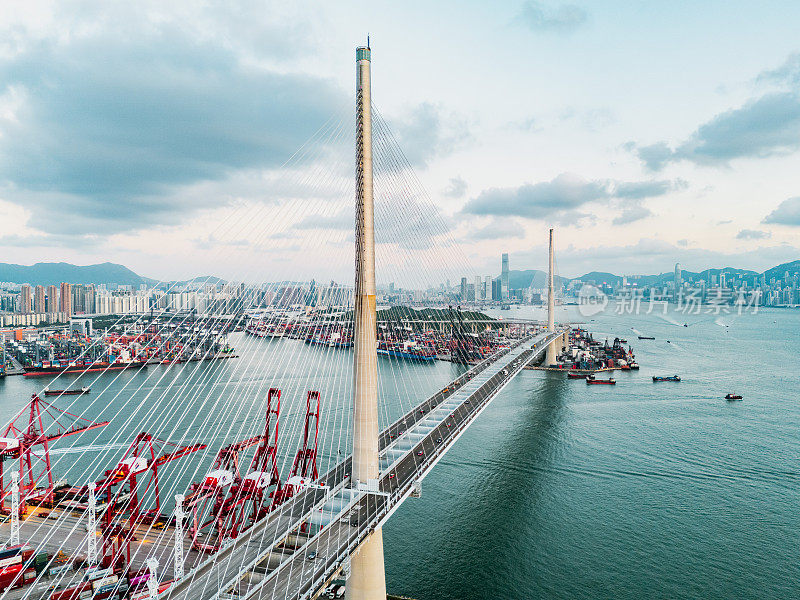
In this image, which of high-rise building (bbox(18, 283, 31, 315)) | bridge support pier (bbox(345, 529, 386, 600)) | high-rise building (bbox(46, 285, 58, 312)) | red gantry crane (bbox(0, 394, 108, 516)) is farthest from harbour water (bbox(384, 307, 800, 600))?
high-rise building (bbox(18, 283, 31, 315))

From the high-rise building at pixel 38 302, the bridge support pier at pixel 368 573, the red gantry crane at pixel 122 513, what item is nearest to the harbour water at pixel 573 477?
the red gantry crane at pixel 122 513

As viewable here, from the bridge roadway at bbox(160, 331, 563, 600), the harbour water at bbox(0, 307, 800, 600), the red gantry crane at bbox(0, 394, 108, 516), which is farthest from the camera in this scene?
the red gantry crane at bbox(0, 394, 108, 516)

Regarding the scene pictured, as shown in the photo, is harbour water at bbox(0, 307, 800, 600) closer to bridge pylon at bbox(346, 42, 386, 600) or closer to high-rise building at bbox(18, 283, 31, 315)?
bridge pylon at bbox(346, 42, 386, 600)

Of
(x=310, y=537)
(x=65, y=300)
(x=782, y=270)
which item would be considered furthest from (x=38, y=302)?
(x=782, y=270)

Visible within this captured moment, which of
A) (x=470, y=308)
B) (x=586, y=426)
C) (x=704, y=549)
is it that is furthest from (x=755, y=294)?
(x=704, y=549)

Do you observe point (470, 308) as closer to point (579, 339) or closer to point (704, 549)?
point (579, 339)

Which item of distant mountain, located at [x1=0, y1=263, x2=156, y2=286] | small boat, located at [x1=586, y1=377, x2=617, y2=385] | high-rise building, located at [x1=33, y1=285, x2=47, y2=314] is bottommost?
small boat, located at [x1=586, y1=377, x2=617, y2=385]

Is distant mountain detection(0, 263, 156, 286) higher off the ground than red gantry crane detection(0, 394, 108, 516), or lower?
higher
